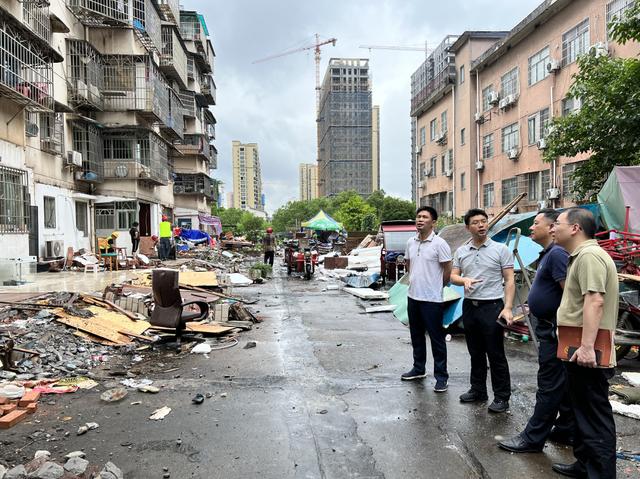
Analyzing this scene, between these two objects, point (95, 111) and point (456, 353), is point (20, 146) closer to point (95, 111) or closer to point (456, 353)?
point (95, 111)

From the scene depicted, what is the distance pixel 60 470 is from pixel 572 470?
3.40 m

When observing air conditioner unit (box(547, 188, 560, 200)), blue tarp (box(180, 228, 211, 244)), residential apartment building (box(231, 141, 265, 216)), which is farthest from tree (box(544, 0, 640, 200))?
residential apartment building (box(231, 141, 265, 216))

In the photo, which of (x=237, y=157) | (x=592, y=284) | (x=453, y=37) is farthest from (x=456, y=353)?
(x=237, y=157)

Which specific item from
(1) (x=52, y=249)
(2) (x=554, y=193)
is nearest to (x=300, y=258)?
(1) (x=52, y=249)

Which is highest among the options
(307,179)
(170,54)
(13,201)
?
(307,179)

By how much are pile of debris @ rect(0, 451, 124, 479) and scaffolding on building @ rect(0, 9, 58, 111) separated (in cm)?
1342

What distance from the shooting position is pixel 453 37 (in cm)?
3875

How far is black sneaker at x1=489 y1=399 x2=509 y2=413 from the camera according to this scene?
4387 mm

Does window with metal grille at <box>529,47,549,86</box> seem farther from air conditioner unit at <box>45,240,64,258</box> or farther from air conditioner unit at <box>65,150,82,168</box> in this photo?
air conditioner unit at <box>45,240,64,258</box>

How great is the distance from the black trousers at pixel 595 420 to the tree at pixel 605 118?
8.80 metres

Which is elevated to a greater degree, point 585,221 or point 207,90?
point 207,90

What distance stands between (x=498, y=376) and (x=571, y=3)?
21.4 m

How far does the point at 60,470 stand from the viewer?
3.09 m

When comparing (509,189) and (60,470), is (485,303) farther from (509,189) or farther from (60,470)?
(509,189)
